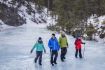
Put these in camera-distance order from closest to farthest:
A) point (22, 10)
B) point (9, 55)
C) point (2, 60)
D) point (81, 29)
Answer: point (2, 60)
point (9, 55)
point (81, 29)
point (22, 10)

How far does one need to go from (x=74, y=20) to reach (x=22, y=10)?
25.4 m

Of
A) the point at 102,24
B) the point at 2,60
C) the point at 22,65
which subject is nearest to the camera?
the point at 22,65

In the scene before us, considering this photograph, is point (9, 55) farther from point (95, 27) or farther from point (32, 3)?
point (32, 3)

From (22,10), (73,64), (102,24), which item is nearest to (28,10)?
(22,10)

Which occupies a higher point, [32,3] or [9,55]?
[32,3]

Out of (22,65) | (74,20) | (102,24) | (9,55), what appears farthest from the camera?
(74,20)

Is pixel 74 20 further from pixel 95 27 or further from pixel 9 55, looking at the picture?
pixel 9 55

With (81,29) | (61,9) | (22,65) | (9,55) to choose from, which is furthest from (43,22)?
(22,65)

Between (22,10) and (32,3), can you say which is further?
(32,3)

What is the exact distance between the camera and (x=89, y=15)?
52.6 meters

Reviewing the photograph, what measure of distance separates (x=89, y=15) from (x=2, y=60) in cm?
3326

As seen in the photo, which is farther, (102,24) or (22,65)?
(102,24)

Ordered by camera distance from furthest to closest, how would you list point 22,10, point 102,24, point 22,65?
point 22,10, point 102,24, point 22,65

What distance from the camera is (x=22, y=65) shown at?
62.0ft
